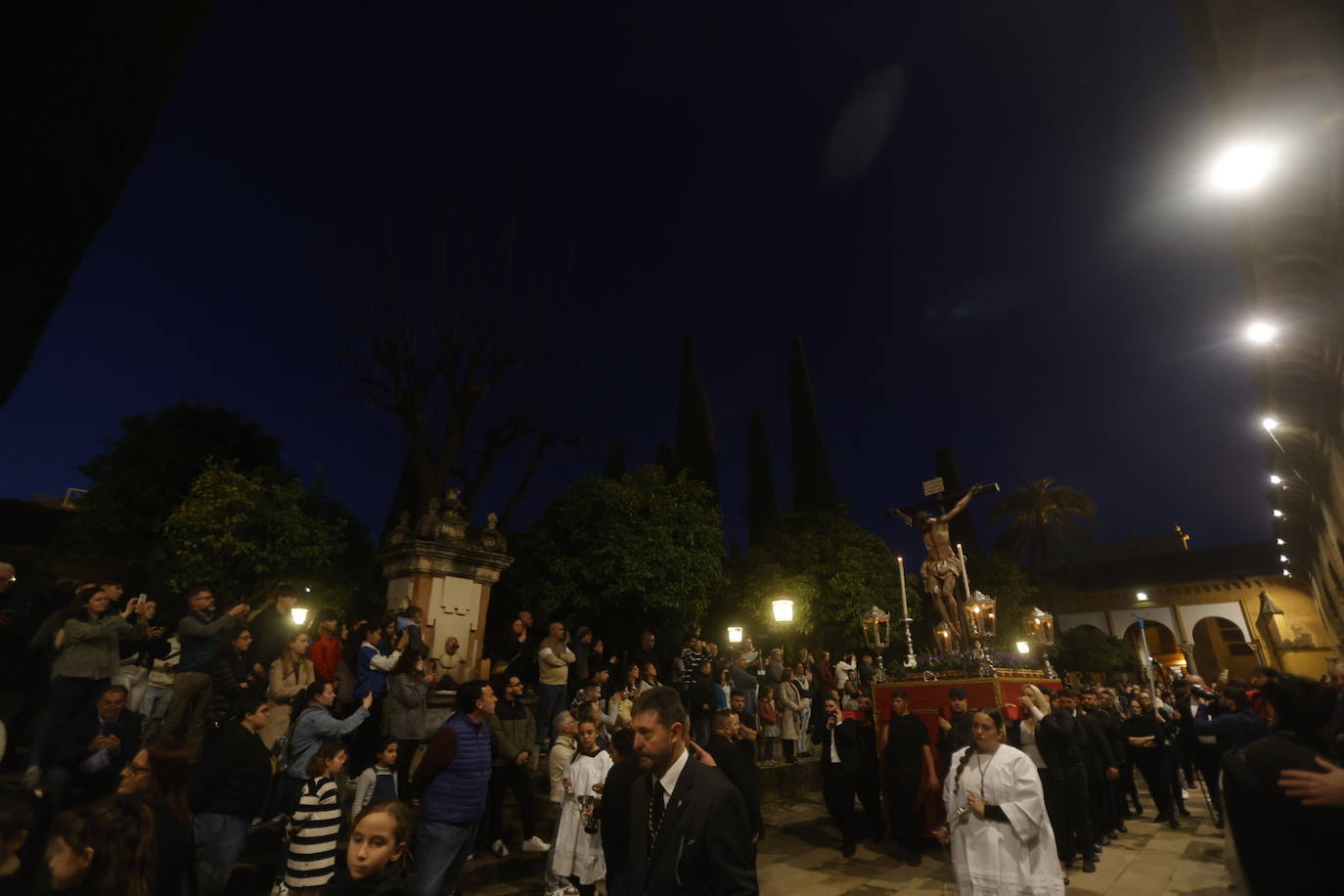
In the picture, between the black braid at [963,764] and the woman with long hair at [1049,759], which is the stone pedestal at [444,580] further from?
the woman with long hair at [1049,759]

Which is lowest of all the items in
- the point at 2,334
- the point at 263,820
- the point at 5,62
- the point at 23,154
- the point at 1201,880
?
the point at 1201,880

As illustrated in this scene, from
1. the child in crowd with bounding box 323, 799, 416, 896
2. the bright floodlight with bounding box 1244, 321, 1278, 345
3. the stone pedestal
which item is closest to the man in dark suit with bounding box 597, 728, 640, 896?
the child in crowd with bounding box 323, 799, 416, 896

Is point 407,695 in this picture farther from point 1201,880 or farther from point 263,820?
point 1201,880

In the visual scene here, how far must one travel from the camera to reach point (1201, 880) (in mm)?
7508

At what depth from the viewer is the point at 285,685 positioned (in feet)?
24.1

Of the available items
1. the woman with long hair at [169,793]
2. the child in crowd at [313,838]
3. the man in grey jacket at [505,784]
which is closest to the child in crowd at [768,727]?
the man in grey jacket at [505,784]

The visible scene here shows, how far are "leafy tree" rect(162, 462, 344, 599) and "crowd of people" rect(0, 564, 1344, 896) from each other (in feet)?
21.0

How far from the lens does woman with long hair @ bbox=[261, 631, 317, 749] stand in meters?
7.30

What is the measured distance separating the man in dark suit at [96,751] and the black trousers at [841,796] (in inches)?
328

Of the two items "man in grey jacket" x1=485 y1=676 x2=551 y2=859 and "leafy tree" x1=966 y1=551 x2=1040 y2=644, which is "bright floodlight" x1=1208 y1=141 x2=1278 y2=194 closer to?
"man in grey jacket" x1=485 y1=676 x2=551 y2=859

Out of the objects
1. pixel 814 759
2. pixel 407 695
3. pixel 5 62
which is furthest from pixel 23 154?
pixel 814 759

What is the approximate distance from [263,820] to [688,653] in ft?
21.8

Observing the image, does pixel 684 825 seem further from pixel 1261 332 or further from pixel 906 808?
pixel 1261 332

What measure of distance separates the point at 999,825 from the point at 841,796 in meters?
4.57
